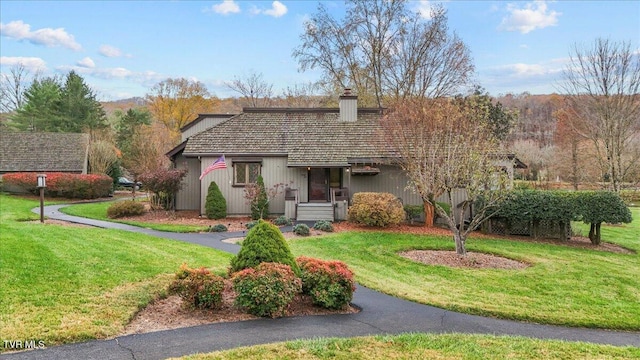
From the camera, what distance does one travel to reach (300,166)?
1927cm

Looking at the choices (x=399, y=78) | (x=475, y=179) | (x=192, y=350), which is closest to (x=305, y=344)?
(x=192, y=350)

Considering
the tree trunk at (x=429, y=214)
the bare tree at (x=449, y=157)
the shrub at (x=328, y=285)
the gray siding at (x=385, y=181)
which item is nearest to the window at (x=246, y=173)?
the gray siding at (x=385, y=181)

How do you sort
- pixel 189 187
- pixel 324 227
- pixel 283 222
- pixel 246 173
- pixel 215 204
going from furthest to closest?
pixel 189 187 → pixel 246 173 → pixel 215 204 → pixel 283 222 → pixel 324 227

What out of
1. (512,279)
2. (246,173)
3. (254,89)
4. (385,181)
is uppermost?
(254,89)

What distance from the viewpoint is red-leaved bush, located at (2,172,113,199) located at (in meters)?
27.5

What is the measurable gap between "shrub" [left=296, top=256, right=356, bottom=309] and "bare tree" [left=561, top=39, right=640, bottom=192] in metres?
21.1

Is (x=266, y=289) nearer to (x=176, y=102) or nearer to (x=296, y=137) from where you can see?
(x=296, y=137)

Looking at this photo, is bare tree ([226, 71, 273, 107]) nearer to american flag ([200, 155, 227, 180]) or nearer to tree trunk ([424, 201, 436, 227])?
american flag ([200, 155, 227, 180])

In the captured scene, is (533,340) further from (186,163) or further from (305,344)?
(186,163)

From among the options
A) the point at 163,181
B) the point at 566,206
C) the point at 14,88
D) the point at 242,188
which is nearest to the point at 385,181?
the point at 242,188

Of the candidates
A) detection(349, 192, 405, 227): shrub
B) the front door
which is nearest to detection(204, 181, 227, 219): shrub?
the front door

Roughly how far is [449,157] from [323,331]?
8.99 m

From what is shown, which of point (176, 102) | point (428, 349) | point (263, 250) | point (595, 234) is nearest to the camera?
point (428, 349)

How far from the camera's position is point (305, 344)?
5.17 meters
